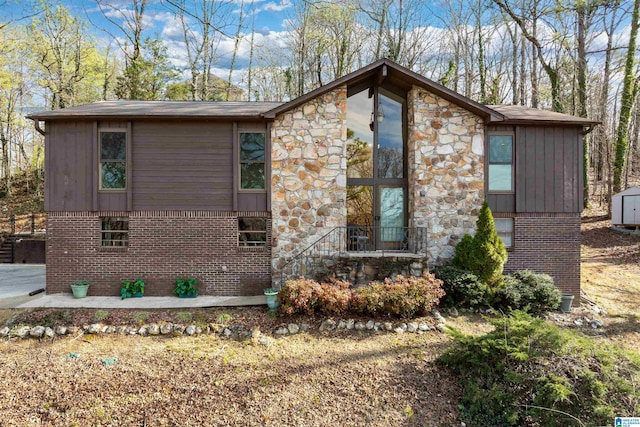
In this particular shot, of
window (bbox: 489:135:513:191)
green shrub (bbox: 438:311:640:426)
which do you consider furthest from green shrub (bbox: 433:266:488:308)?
green shrub (bbox: 438:311:640:426)

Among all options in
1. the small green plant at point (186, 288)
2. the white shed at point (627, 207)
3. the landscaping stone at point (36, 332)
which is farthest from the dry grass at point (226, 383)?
the white shed at point (627, 207)

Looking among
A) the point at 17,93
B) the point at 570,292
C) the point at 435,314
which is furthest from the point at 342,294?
the point at 17,93

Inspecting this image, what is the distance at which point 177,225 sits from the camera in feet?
28.2

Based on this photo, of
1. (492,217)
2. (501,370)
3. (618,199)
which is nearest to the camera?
(501,370)

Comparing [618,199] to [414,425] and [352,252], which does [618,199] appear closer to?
[352,252]

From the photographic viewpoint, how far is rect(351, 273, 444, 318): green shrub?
23.2 ft

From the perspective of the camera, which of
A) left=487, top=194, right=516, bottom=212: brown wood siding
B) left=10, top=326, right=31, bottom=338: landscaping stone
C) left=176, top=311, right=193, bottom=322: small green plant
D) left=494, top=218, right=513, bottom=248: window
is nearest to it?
left=10, top=326, right=31, bottom=338: landscaping stone

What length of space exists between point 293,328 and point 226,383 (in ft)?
6.97

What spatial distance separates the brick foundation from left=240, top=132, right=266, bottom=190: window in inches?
281

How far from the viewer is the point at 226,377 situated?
498cm

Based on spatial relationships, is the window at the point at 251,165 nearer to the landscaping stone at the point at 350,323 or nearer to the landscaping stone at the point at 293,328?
the landscaping stone at the point at 293,328

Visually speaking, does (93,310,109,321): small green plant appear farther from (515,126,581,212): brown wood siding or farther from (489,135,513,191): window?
(515,126,581,212): brown wood siding

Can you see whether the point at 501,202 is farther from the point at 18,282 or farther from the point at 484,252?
the point at 18,282

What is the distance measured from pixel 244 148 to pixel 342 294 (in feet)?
15.3
